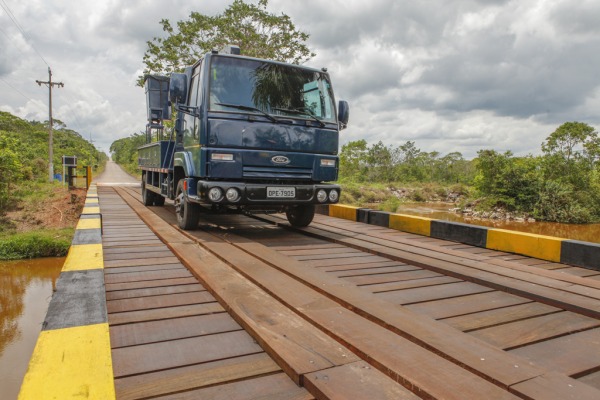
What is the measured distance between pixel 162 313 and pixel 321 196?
315 centimetres

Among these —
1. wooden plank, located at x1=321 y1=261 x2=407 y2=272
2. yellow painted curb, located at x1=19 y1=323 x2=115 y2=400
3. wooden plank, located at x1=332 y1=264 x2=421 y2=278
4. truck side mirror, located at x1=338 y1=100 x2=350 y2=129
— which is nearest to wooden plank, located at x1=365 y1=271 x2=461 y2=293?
wooden plank, located at x1=332 y1=264 x2=421 y2=278

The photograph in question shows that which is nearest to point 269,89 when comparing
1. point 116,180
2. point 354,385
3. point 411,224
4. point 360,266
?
point 360,266

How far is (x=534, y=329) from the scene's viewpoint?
7.45 feet

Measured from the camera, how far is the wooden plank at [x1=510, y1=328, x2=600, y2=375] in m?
1.83

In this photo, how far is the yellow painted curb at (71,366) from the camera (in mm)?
1468

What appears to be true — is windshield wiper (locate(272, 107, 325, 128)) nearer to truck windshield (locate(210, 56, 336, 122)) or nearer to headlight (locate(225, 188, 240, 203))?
truck windshield (locate(210, 56, 336, 122))

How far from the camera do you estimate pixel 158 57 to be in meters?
20.2

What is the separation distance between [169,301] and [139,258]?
1401mm

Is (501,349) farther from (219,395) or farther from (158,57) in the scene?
(158,57)

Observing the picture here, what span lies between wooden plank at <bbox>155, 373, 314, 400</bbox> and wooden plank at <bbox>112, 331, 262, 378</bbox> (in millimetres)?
248

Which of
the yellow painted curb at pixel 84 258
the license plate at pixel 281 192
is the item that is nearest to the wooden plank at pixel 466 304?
the yellow painted curb at pixel 84 258

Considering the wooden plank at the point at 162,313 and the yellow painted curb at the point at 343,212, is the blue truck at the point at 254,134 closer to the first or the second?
the yellow painted curb at the point at 343,212

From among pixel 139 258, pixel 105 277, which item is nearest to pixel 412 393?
pixel 105 277

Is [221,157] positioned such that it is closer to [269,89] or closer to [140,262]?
[269,89]
